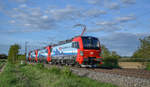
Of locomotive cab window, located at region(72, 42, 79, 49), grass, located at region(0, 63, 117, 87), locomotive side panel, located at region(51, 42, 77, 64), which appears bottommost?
grass, located at region(0, 63, 117, 87)

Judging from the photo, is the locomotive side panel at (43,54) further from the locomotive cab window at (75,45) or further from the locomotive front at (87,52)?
the locomotive front at (87,52)

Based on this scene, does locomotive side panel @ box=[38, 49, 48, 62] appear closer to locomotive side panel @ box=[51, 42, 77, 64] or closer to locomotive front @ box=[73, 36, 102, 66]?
locomotive side panel @ box=[51, 42, 77, 64]

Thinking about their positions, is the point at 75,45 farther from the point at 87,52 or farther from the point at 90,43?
the point at 87,52

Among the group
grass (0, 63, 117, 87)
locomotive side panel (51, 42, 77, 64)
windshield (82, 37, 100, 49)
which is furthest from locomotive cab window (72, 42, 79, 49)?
grass (0, 63, 117, 87)

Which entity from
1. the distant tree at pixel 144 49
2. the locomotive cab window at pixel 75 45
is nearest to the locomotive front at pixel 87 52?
the locomotive cab window at pixel 75 45

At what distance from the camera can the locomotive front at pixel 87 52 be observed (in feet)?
57.6

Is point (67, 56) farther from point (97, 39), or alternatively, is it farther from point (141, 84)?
point (141, 84)

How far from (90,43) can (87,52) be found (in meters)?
1.22

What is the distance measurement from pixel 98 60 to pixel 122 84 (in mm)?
8268

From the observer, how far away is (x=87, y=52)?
1773cm

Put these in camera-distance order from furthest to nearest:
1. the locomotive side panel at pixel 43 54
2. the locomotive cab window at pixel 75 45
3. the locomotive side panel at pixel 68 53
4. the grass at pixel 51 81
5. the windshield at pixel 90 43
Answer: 1. the locomotive side panel at pixel 43 54
2. the locomotive side panel at pixel 68 53
3. the locomotive cab window at pixel 75 45
4. the windshield at pixel 90 43
5. the grass at pixel 51 81

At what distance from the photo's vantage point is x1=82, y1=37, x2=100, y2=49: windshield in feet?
59.2

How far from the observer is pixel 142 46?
26969 millimetres

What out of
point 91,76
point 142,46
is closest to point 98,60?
point 91,76
